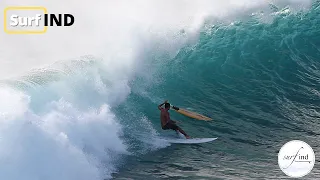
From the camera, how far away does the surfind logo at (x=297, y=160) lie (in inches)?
421

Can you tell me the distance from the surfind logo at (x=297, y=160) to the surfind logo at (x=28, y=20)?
54.5ft

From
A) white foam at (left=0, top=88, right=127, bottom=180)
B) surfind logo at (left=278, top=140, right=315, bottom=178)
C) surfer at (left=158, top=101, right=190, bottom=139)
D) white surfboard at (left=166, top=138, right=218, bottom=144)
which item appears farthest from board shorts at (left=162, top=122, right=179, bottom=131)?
surfind logo at (left=278, top=140, right=315, bottom=178)

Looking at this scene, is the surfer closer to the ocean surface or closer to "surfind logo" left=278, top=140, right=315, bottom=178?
the ocean surface

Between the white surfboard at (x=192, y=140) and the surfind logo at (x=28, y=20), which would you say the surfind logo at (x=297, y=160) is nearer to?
the white surfboard at (x=192, y=140)

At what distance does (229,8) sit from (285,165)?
13.4 m

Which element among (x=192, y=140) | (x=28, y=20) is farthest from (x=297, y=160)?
(x=28, y=20)

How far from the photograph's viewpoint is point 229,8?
2308 cm

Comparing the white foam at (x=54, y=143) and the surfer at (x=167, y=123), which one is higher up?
the surfer at (x=167, y=123)

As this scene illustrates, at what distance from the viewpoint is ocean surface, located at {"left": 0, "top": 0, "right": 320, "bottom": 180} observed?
11.5 m

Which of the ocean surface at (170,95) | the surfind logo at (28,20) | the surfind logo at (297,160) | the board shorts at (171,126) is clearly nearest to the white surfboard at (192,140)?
the ocean surface at (170,95)

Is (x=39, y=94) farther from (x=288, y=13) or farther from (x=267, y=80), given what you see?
(x=288, y=13)

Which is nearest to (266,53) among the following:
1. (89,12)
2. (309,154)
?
(309,154)

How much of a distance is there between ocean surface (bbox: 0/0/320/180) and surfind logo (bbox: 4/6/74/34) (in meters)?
1.89

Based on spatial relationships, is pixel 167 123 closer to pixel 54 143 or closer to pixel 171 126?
pixel 171 126
